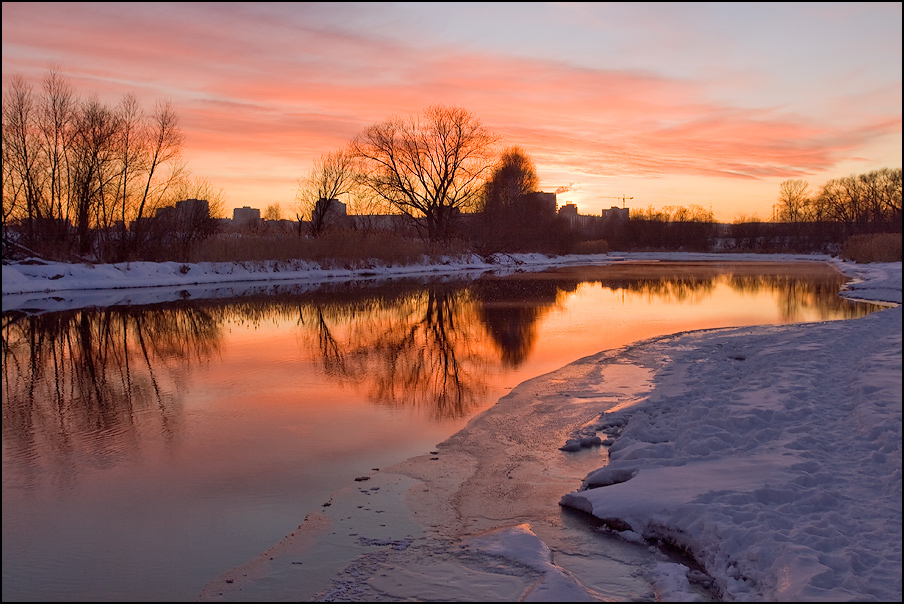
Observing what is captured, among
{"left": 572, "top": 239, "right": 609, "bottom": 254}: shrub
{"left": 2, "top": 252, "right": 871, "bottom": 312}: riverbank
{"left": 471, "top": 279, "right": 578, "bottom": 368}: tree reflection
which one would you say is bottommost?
{"left": 471, "top": 279, "right": 578, "bottom": 368}: tree reflection

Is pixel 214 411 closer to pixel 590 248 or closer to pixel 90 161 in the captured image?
pixel 90 161

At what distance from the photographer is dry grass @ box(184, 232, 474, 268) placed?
30453 mm

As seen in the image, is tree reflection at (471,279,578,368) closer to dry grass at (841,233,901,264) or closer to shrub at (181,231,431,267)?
shrub at (181,231,431,267)

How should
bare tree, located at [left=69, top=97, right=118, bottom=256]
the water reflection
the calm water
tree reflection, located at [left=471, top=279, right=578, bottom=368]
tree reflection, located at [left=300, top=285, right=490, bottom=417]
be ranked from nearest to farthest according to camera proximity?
the calm water → the water reflection → tree reflection, located at [left=300, top=285, right=490, bottom=417] → tree reflection, located at [left=471, top=279, right=578, bottom=368] → bare tree, located at [left=69, top=97, right=118, bottom=256]

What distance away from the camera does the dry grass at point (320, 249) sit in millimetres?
30453

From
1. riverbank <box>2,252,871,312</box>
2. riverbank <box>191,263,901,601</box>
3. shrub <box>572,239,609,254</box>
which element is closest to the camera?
riverbank <box>191,263,901,601</box>

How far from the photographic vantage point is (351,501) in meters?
4.73

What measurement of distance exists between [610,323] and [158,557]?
40.9 feet

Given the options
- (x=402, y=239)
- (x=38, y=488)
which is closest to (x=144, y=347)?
(x=38, y=488)

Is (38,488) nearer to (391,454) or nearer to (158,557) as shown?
(158,557)

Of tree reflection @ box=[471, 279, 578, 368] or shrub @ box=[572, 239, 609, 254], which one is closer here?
tree reflection @ box=[471, 279, 578, 368]

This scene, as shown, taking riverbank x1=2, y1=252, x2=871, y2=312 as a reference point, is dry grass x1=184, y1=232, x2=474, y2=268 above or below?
above

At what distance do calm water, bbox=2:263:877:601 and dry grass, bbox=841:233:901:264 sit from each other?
22.7m

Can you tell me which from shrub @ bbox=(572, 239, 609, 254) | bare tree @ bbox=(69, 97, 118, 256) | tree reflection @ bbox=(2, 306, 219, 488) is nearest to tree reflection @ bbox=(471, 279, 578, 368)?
tree reflection @ bbox=(2, 306, 219, 488)
